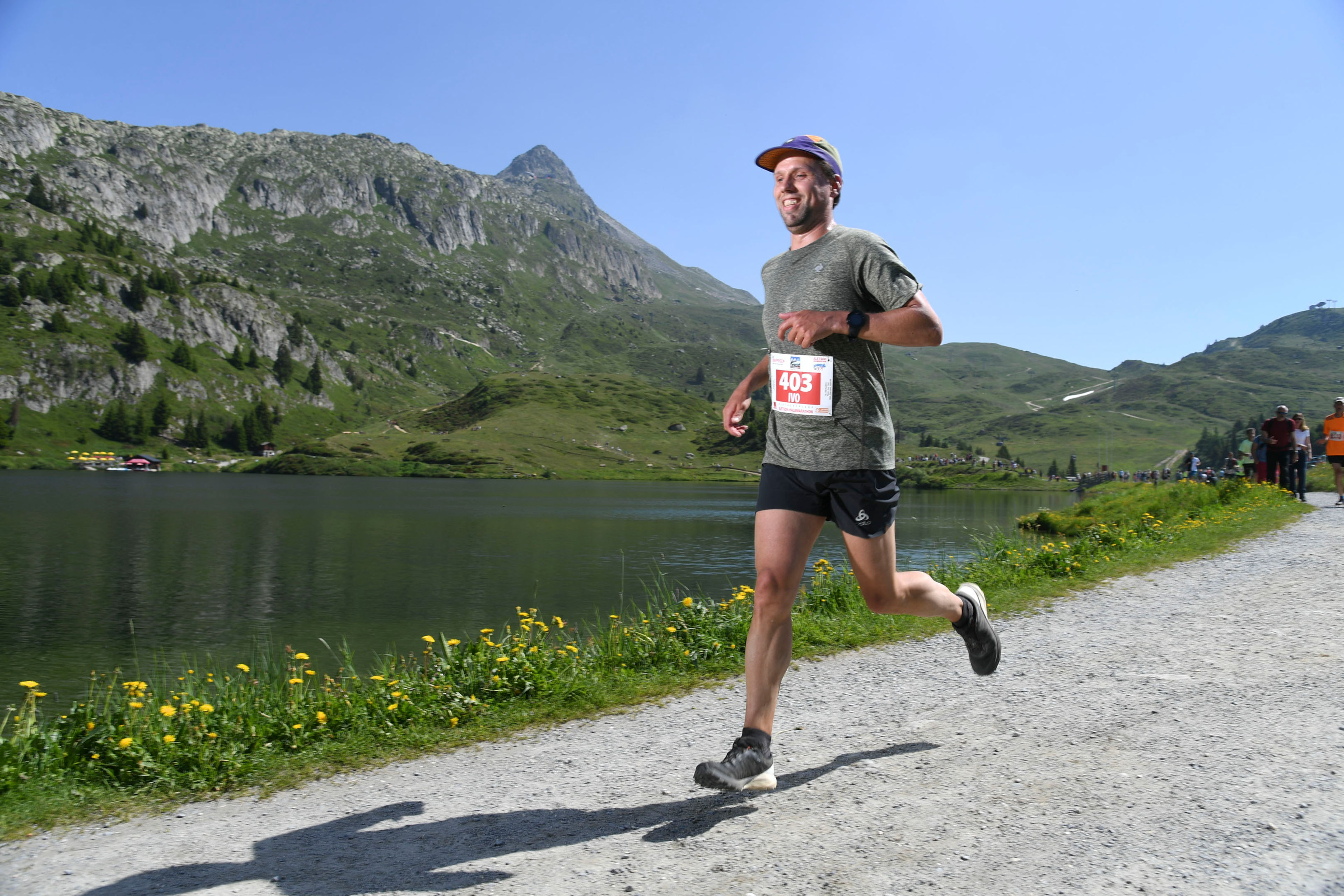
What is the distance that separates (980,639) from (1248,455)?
32.9 m

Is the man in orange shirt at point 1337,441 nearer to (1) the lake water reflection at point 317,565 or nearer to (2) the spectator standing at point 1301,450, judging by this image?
(2) the spectator standing at point 1301,450

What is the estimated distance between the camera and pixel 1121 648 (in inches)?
287

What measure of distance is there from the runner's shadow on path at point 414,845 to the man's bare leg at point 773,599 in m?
0.48

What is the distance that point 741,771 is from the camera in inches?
157

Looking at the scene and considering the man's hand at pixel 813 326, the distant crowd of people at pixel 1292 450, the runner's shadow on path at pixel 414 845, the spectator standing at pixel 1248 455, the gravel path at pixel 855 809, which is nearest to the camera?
the gravel path at pixel 855 809

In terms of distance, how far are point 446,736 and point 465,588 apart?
85.6ft

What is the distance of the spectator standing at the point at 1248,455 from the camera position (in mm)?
30406

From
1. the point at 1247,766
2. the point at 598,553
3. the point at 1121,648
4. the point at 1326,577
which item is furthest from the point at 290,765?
the point at 598,553

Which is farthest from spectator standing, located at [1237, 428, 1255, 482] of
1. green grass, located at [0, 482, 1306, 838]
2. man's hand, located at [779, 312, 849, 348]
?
man's hand, located at [779, 312, 849, 348]

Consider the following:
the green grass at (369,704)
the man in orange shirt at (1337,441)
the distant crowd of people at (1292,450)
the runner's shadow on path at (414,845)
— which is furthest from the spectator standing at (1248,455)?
the runner's shadow on path at (414,845)

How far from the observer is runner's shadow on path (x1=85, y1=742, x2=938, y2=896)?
10.9ft

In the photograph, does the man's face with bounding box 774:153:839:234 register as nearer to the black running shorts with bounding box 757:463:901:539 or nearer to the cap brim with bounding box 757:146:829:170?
the cap brim with bounding box 757:146:829:170

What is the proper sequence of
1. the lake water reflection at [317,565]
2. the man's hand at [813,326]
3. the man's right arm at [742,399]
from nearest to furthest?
the man's hand at [813,326] < the man's right arm at [742,399] < the lake water reflection at [317,565]

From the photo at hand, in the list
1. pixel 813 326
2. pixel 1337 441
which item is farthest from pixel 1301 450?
pixel 813 326
